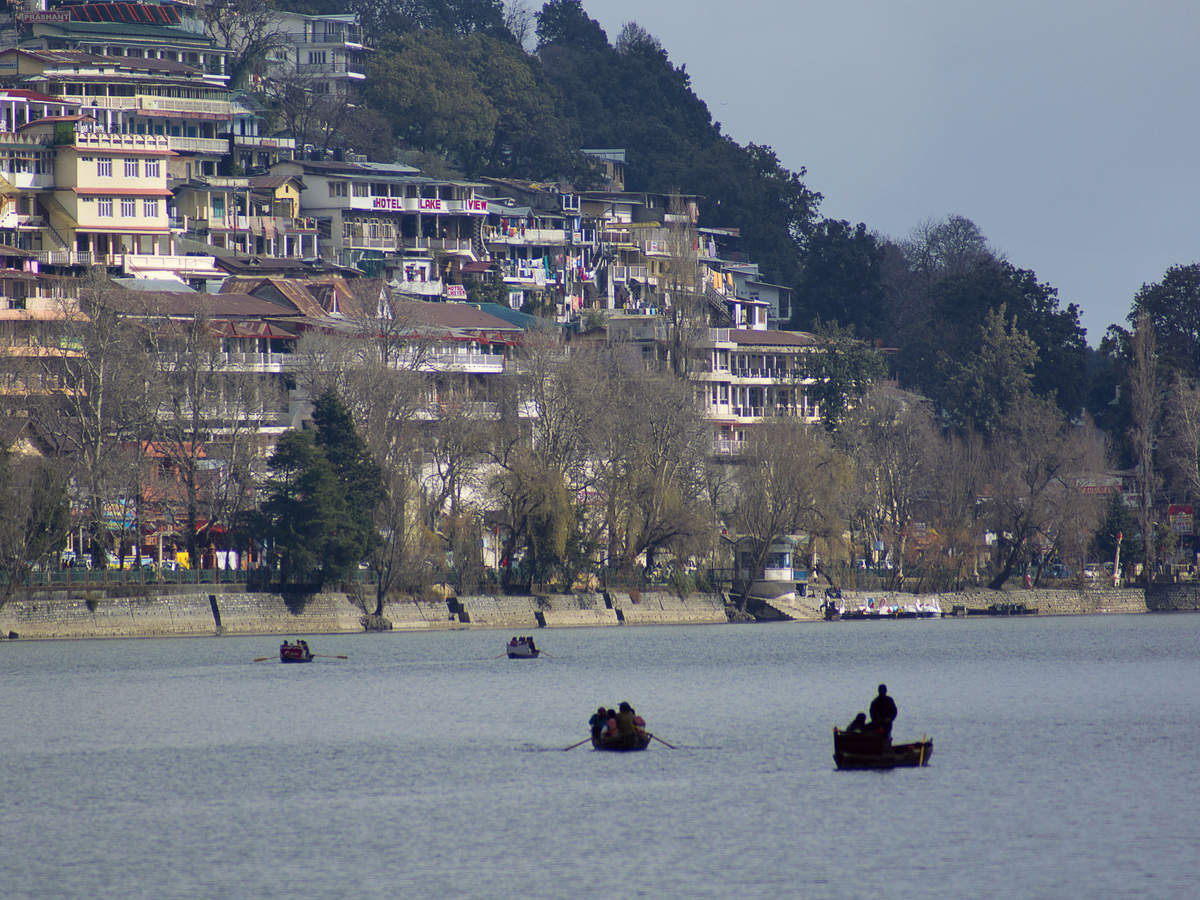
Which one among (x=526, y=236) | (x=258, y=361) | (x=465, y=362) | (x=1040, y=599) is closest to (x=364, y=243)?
(x=526, y=236)

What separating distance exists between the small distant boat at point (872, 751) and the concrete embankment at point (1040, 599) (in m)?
59.3

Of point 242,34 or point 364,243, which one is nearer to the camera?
point 364,243

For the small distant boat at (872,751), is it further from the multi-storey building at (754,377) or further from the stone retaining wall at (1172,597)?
the multi-storey building at (754,377)

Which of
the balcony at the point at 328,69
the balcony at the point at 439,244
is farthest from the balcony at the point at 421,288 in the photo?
the balcony at the point at 328,69

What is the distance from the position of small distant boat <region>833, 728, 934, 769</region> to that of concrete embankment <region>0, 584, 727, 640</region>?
38228 mm

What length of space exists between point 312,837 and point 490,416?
55.5 metres

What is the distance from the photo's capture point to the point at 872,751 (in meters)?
41.5

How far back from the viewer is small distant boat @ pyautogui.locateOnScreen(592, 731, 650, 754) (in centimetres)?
4594

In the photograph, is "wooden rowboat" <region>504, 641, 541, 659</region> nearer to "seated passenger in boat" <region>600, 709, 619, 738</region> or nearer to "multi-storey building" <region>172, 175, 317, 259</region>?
"seated passenger in boat" <region>600, 709, 619, 738</region>

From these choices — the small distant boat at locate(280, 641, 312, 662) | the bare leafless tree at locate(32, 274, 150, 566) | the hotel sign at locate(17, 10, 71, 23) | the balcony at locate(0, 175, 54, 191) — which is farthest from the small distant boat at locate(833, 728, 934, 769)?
the hotel sign at locate(17, 10, 71, 23)

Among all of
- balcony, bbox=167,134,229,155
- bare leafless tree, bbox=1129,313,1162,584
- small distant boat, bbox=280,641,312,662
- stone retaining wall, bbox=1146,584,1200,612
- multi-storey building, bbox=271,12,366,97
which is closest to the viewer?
small distant boat, bbox=280,641,312,662

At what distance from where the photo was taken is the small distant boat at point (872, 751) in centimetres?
4138

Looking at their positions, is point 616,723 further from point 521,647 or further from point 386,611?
point 386,611

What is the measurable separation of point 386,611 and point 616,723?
123 ft
